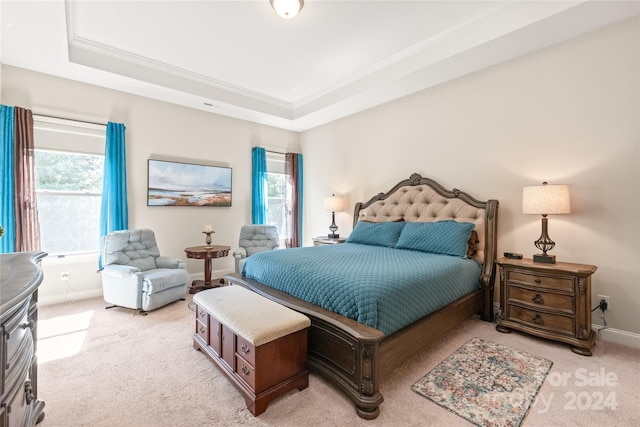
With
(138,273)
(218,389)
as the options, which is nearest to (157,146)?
(138,273)

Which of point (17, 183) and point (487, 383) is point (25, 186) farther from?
point (487, 383)

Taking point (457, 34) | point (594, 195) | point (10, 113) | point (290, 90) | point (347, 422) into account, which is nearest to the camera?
point (347, 422)

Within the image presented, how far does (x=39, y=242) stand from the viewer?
3.41m

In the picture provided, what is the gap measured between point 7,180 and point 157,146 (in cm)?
164

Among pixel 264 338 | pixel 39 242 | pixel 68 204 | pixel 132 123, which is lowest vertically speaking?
pixel 264 338

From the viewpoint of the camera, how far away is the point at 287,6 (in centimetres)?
248

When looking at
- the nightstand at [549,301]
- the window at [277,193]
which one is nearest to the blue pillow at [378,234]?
the nightstand at [549,301]

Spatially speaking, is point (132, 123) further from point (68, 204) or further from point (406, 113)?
point (406, 113)

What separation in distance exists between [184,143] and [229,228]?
5.08ft

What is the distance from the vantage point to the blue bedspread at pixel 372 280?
186 cm

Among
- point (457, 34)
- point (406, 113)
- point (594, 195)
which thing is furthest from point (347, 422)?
point (406, 113)

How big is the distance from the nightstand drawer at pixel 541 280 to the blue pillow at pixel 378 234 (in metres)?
1.26

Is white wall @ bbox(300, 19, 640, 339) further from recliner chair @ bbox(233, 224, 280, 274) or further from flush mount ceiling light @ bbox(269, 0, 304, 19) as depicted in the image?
recliner chair @ bbox(233, 224, 280, 274)

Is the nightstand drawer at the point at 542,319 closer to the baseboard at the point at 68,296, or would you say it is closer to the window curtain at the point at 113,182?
the window curtain at the point at 113,182
